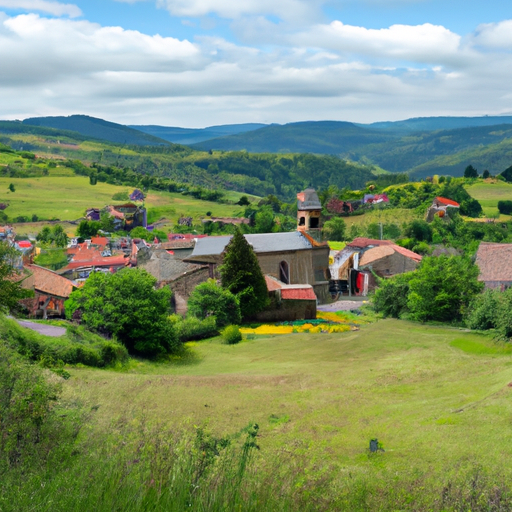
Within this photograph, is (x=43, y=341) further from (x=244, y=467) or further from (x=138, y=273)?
(x=244, y=467)

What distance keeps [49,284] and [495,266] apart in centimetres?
3394

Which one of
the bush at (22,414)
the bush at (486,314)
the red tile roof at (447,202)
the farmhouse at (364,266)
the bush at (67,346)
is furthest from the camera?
the red tile roof at (447,202)

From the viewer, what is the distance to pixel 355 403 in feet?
66.8

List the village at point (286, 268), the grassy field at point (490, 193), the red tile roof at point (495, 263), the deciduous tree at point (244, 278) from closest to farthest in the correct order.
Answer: the village at point (286, 268) → the deciduous tree at point (244, 278) → the red tile roof at point (495, 263) → the grassy field at point (490, 193)

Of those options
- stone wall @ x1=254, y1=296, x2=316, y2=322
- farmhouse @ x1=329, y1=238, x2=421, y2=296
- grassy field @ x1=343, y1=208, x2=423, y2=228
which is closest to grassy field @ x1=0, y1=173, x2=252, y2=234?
grassy field @ x1=343, y1=208, x2=423, y2=228

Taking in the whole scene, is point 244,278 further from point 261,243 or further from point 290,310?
point 261,243

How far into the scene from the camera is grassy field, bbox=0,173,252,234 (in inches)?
4973

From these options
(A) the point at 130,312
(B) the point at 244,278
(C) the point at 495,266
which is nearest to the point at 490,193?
(C) the point at 495,266

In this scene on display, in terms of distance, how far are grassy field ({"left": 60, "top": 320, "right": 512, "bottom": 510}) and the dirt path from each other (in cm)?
416

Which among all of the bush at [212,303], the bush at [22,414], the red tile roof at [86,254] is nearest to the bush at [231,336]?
the bush at [212,303]

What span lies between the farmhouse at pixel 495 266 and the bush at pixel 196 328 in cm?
2187

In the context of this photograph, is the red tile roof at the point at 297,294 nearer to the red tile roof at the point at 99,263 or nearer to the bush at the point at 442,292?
the bush at the point at 442,292

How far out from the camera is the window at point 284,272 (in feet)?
175

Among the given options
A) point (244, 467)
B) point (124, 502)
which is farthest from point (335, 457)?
point (124, 502)
